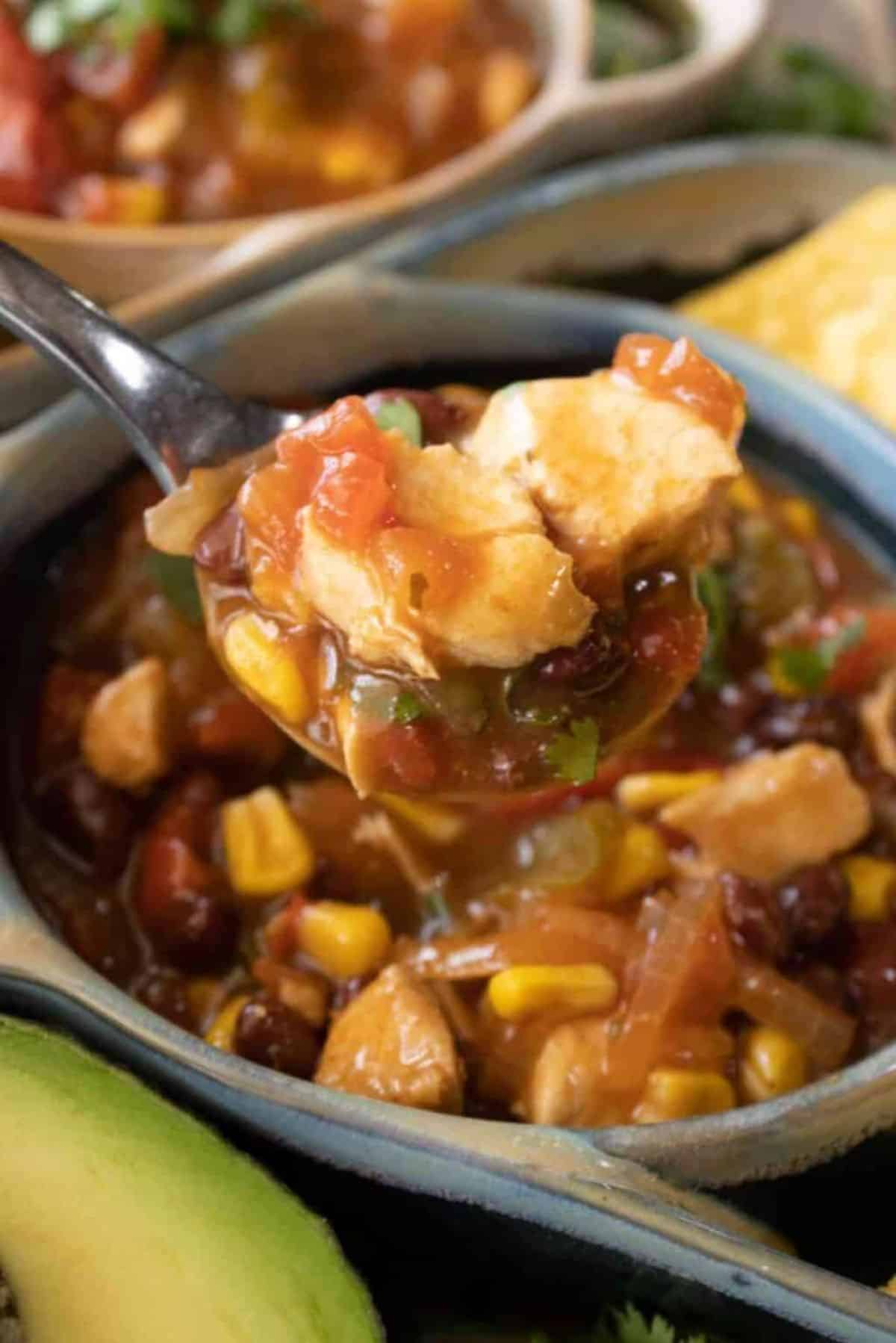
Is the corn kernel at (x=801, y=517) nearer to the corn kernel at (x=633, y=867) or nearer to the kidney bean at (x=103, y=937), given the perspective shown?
the corn kernel at (x=633, y=867)

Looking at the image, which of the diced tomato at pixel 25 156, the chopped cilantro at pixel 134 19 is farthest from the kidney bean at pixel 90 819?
the chopped cilantro at pixel 134 19

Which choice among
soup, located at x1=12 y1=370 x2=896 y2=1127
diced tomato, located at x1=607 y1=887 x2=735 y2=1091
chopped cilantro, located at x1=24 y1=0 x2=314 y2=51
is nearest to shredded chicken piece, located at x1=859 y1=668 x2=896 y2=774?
soup, located at x1=12 y1=370 x2=896 y2=1127

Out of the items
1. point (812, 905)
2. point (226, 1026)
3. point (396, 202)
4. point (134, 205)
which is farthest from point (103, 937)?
point (134, 205)

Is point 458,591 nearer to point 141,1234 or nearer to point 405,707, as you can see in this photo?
point 405,707

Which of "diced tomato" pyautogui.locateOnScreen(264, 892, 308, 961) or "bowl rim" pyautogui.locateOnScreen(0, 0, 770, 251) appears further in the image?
"bowl rim" pyautogui.locateOnScreen(0, 0, 770, 251)

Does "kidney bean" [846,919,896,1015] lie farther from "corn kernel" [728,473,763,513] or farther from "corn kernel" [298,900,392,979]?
"corn kernel" [728,473,763,513]

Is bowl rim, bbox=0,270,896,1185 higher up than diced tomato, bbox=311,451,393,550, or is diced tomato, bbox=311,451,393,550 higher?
diced tomato, bbox=311,451,393,550
